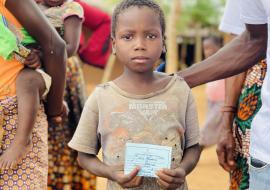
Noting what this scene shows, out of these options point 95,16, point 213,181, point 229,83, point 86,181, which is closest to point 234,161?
point 229,83

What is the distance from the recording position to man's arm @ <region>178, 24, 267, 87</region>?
3.15 m

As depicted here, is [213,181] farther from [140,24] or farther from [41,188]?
[140,24]

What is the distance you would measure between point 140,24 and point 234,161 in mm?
1139

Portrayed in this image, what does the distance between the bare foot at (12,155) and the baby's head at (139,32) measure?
2.37 ft

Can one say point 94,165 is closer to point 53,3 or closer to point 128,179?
point 128,179

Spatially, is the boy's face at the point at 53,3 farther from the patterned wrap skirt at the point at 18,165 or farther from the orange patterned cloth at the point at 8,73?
the patterned wrap skirt at the point at 18,165

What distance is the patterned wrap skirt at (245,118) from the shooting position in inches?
136

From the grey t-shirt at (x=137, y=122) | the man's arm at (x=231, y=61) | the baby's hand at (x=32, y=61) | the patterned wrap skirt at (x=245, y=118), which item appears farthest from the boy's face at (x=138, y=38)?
the patterned wrap skirt at (x=245, y=118)

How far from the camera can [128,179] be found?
2.66m

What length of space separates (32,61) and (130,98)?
2.50 ft

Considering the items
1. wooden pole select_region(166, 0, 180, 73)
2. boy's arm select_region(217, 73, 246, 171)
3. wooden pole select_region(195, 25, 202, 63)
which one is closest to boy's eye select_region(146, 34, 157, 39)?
boy's arm select_region(217, 73, 246, 171)

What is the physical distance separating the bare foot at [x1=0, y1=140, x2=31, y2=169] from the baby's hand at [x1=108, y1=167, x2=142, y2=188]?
679 mm

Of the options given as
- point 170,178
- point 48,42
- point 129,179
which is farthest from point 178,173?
point 48,42

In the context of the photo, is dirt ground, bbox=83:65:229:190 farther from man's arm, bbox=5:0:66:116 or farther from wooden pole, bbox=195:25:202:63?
wooden pole, bbox=195:25:202:63
